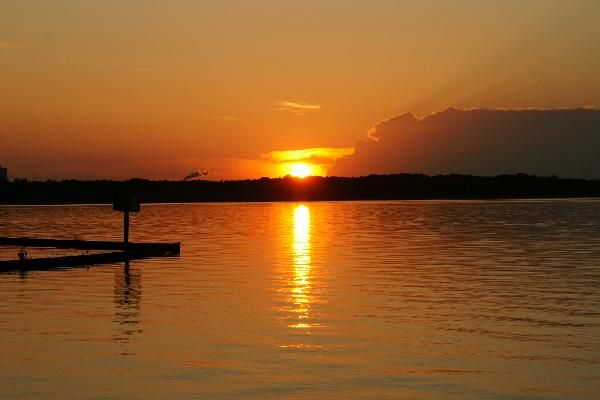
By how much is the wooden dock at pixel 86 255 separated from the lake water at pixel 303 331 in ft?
4.05

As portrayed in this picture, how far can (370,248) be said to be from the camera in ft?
173

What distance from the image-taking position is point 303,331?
21.5 metres

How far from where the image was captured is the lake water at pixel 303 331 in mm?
15852

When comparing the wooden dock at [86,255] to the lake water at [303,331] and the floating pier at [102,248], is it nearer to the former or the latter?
the floating pier at [102,248]

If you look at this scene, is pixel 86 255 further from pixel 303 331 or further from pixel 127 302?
pixel 303 331

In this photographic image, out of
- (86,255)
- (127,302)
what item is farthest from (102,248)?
(127,302)

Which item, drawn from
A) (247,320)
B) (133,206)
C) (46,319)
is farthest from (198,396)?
(133,206)

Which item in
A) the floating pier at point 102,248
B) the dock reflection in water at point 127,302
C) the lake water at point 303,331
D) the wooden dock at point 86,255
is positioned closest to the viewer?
the lake water at point 303,331

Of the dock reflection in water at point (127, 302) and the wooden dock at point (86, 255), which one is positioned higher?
the wooden dock at point (86, 255)

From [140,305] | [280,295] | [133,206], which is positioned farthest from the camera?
[133,206]

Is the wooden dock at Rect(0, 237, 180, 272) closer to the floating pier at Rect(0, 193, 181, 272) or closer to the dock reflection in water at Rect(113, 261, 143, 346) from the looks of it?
the floating pier at Rect(0, 193, 181, 272)

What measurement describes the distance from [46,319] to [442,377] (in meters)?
Answer: 11.7

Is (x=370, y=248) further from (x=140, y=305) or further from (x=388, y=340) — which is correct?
(x=388, y=340)

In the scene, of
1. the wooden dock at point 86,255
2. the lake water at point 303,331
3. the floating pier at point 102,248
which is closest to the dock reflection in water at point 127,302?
the lake water at point 303,331
